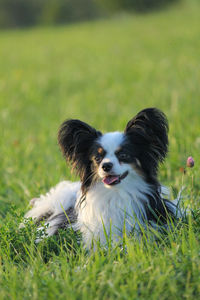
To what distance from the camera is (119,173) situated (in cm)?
317

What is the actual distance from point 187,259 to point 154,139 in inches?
42.0

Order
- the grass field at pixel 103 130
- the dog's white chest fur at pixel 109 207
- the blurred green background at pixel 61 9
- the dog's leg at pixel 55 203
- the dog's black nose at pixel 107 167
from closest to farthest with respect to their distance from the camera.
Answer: the grass field at pixel 103 130
the dog's black nose at pixel 107 167
the dog's white chest fur at pixel 109 207
the dog's leg at pixel 55 203
the blurred green background at pixel 61 9

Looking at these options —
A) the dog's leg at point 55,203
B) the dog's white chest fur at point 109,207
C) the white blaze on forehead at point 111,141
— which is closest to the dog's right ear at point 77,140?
the white blaze on forehead at point 111,141

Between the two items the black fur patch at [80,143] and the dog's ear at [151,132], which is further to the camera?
the black fur patch at [80,143]

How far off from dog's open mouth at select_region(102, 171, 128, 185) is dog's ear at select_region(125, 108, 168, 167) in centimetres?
28

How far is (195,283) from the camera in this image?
7.65 feet

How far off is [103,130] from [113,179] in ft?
9.77

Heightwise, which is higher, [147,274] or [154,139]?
[154,139]

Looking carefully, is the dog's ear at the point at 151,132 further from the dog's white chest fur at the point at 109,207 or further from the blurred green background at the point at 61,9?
the blurred green background at the point at 61,9

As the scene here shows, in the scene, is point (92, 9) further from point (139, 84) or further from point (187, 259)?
point (187, 259)

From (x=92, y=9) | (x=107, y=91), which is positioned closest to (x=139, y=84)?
(x=107, y=91)

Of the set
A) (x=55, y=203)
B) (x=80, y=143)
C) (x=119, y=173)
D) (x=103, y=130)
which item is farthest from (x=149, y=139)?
(x=103, y=130)

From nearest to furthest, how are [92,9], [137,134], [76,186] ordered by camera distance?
1. [137,134]
2. [76,186]
3. [92,9]

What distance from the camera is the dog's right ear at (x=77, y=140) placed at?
341 cm
